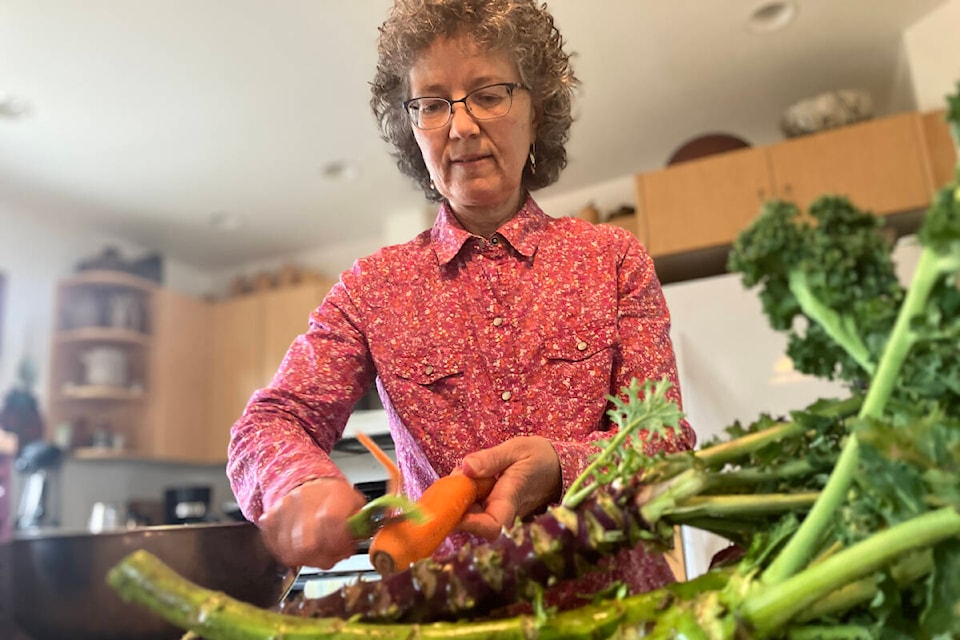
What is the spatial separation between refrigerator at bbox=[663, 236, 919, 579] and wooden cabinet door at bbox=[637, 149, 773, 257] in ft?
1.02

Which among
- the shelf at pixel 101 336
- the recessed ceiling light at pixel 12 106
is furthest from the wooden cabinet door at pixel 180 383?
the recessed ceiling light at pixel 12 106

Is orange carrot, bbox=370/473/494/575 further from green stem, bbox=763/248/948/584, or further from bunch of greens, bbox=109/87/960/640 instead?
green stem, bbox=763/248/948/584

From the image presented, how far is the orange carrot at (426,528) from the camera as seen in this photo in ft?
1.49

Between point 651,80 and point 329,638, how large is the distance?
2444 millimetres

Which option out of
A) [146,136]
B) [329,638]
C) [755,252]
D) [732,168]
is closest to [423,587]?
[329,638]

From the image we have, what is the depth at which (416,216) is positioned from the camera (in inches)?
132

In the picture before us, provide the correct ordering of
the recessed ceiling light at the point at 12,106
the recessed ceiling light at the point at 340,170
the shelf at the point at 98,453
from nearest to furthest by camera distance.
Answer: the recessed ceiling light at the point at 12,106
the recessed ceiling light at the point at 340,170
the shelf at the point at 98,453

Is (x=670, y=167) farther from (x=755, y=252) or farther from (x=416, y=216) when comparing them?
(x=755, y=252)

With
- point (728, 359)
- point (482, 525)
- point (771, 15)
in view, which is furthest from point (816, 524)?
point (771, 15)

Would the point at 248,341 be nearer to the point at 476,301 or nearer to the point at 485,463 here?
the point at 476,301

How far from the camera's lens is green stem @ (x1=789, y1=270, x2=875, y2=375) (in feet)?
1.17

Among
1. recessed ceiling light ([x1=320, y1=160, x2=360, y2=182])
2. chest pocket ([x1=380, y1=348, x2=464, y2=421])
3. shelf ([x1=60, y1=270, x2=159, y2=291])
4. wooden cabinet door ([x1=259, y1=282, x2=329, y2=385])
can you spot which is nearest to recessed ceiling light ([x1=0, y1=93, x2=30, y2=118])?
shelf ([x1=60, y1=270, x2=159, y2=291])

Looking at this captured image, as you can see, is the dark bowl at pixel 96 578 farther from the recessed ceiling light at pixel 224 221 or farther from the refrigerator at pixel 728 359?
the recessed ceiling light at pixel 224 221

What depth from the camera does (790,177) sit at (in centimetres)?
242
